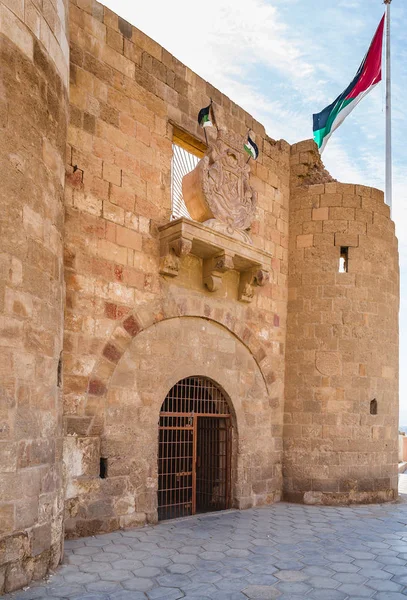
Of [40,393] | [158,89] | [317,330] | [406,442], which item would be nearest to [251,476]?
[317,330]

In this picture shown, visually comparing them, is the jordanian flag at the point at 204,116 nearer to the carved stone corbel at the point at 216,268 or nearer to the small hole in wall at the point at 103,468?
the carved stone corbel at the point at 216,268

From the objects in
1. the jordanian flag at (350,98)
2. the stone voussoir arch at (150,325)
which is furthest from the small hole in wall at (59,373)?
the jordanian flag at (350,98)

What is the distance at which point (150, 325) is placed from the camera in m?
6.25

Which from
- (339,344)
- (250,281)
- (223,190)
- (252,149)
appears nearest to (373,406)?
(339,344)

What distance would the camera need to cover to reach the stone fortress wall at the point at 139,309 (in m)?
4.04

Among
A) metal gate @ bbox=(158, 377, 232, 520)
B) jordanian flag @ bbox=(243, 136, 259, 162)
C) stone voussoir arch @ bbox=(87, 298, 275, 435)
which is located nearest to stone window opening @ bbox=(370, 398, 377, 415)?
stone voussoir arch @ bbox=(87, 298, 275, 435)

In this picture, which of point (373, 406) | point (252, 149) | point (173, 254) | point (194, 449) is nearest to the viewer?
point (173, 254)

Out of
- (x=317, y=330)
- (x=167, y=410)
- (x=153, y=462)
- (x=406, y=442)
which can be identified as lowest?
(x=406, y=442)

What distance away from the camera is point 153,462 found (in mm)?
5992

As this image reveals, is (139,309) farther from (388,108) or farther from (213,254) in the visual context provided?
(388,108)

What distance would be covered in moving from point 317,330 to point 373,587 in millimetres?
4545

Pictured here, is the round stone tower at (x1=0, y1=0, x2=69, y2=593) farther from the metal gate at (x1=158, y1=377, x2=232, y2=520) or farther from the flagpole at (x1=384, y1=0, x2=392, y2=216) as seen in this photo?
the flagpole at (x1=384, y1=0, x2=392, y2=216)

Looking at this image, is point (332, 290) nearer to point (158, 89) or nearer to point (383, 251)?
point (383, 251)

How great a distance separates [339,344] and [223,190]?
3100 millimetres
